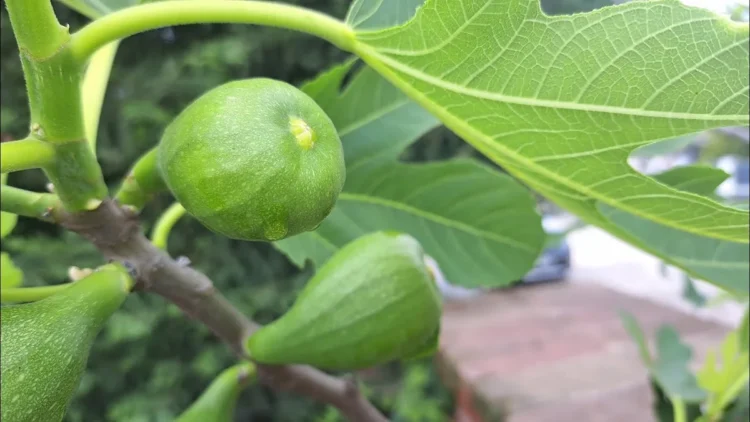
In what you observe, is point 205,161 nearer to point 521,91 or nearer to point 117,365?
point 521,91

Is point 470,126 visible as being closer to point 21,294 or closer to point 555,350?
point 21,294

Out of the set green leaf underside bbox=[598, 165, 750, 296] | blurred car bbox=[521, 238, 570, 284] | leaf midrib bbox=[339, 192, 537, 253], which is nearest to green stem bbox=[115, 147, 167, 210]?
leaf midrib bbox=[339, 192, 537, 253]

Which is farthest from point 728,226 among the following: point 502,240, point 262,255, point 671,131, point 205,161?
point 262,255

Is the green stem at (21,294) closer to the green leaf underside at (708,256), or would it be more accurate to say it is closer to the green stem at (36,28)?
the green stem at (36,28)

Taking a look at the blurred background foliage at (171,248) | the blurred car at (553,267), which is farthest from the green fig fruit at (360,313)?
the blurred car at (553,267)

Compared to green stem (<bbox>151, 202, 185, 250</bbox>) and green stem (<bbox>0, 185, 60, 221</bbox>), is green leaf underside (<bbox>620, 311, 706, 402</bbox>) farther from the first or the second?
green stem (<bbox>0, 185, 60, 221</bbox>)
